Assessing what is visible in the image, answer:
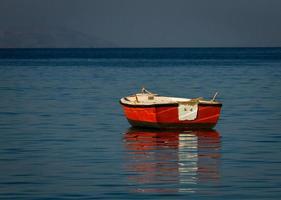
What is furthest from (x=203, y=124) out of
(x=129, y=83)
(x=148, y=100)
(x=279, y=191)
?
(x=129, y=83)

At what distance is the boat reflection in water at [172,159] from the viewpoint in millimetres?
28391

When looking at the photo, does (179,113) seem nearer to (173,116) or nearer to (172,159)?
(173,116)

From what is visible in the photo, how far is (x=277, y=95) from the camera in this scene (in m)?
73.2

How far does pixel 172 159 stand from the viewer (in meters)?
33.8

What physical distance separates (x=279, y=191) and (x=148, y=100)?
2118cm

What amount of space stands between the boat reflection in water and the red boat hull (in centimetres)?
32

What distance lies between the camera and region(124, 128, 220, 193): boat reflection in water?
28391mm

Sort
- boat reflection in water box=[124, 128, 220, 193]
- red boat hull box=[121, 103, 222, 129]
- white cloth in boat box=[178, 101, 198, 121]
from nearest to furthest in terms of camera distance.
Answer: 1. boat reflection in water box=[124, 128, 220, 193]
2. white cloth in boat box=[178, 101, 198, 121]
3. red boat hull box=[121, 103, 222, 129]

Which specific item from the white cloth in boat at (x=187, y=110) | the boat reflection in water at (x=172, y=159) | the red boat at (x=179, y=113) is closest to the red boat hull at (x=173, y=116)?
the red boat at (x=179, y=113)

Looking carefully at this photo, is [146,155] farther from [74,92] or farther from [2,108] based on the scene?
[74,92]

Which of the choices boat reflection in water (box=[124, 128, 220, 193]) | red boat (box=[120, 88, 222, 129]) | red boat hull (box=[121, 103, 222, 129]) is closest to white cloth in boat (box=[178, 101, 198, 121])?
red boat (box=[120, 88, 222, 129])

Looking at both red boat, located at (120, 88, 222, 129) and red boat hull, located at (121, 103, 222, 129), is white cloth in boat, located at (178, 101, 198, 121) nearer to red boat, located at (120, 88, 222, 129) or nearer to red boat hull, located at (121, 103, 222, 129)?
red boat, located at (120, 88, 222, 129)

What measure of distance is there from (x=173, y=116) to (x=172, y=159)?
30.4 ft

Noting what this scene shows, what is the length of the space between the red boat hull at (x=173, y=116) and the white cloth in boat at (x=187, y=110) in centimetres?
12
